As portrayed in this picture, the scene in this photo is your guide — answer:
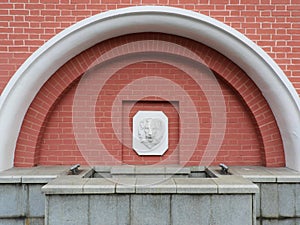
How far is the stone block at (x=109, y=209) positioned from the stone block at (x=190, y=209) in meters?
0.46

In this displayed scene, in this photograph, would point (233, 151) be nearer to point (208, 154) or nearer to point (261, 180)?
point (208, 154)

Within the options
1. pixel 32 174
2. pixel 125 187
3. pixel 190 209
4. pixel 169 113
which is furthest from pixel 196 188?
pixel 32 174

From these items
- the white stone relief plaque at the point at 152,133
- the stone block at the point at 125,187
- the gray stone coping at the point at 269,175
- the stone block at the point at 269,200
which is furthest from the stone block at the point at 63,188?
the stone block at the point at 269,200

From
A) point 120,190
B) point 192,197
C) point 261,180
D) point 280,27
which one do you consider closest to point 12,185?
point 120,190

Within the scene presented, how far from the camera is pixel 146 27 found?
397cm

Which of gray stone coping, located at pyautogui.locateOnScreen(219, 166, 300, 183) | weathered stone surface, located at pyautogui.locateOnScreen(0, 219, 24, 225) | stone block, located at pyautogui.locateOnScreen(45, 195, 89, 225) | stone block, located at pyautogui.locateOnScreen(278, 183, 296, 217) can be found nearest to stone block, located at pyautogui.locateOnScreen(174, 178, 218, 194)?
gray stone coping, located at pyautogui.locateOnScreen(219, 166, 300, 183)

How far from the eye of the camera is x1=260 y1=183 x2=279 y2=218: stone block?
3.49 m

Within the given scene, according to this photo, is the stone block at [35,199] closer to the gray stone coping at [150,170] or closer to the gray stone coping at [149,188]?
A: the gray stone coping at [149,188]

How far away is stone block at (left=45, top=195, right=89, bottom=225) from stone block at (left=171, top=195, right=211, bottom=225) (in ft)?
2.81

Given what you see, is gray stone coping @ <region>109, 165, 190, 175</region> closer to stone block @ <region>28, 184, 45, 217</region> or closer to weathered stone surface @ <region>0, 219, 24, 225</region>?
stone block @ <region>28, 184, 45, 217</region>

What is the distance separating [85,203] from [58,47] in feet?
6.87

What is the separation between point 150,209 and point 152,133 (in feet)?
4.91

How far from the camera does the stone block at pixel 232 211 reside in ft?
9.37

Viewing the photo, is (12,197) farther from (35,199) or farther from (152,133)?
(152,133)
